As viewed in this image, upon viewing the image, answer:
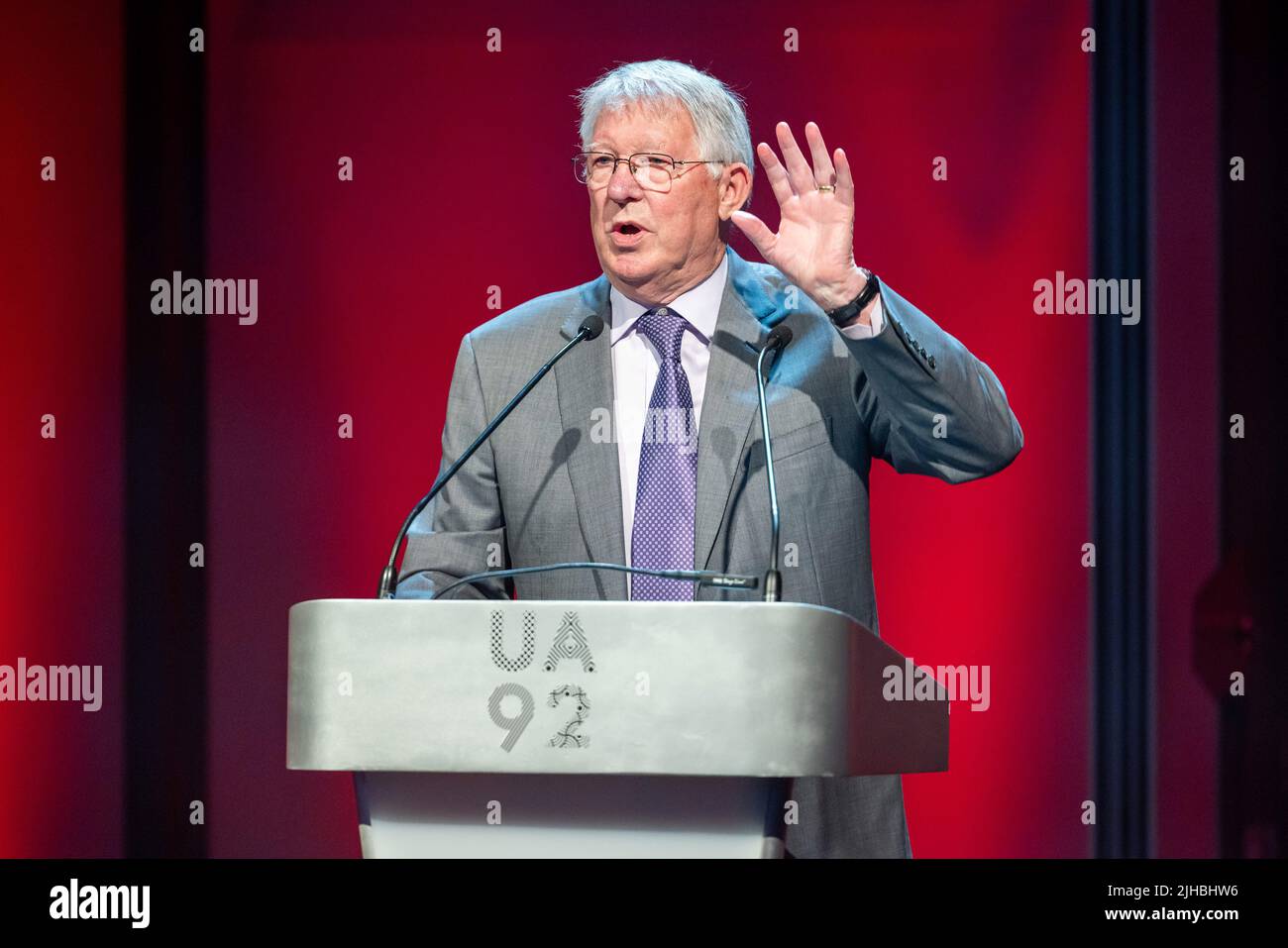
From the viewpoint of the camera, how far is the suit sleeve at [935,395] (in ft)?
5.74

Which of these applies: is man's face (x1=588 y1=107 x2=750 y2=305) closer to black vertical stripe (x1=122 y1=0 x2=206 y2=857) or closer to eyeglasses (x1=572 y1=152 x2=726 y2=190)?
eyeglasses (x1=572 y1=152 x2=726 y2=190)

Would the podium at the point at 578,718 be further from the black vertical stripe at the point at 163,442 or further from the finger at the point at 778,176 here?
the black vertical stripe at the point at 163,442

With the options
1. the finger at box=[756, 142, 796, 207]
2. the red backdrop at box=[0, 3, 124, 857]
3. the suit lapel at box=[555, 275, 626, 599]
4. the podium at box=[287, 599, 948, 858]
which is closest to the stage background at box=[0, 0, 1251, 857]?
the red backdrop at box=[0, 3, 124, 857]

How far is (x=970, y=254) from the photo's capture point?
10.5ft

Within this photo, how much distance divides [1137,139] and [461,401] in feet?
5.99

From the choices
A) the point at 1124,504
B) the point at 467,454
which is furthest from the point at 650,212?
the point at 1124,504

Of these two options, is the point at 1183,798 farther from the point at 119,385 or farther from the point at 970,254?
the point at 119,385

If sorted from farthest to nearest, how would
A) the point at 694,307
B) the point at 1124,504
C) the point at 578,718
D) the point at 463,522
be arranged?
1. the point at 1124,504
2. the point at 694,307
3. the point at 463,522
4. the point at 578,718

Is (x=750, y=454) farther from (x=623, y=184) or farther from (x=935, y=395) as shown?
(x=623, y=184)

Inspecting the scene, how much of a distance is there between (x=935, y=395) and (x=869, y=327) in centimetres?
13

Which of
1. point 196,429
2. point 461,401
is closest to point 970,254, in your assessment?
point 461,401

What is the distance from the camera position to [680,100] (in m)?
2.10
